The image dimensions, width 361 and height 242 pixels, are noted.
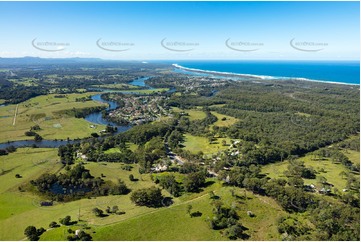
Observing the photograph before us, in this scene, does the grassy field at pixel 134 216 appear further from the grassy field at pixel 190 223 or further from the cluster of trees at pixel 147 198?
the cluster of trees at pixel 147 198

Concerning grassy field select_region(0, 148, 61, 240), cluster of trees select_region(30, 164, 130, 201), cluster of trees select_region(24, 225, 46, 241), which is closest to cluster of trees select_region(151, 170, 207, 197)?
cluster of trees select_region(30, 164, 130, 201)

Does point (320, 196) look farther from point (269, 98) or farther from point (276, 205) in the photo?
point (269, 98)

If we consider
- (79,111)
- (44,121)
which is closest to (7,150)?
(44,121)

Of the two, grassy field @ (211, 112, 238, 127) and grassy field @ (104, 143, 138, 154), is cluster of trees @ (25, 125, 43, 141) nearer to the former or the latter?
grassy field @ (104, 143, 138, 154)

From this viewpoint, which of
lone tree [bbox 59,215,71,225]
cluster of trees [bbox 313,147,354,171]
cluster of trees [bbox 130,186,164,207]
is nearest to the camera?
lone tree [bbox 59,215,71,225]

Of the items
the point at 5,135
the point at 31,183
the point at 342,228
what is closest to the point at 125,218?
the point at 31,183

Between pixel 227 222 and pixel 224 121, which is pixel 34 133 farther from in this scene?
pixel 227 222

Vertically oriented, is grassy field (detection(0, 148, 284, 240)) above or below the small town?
below
